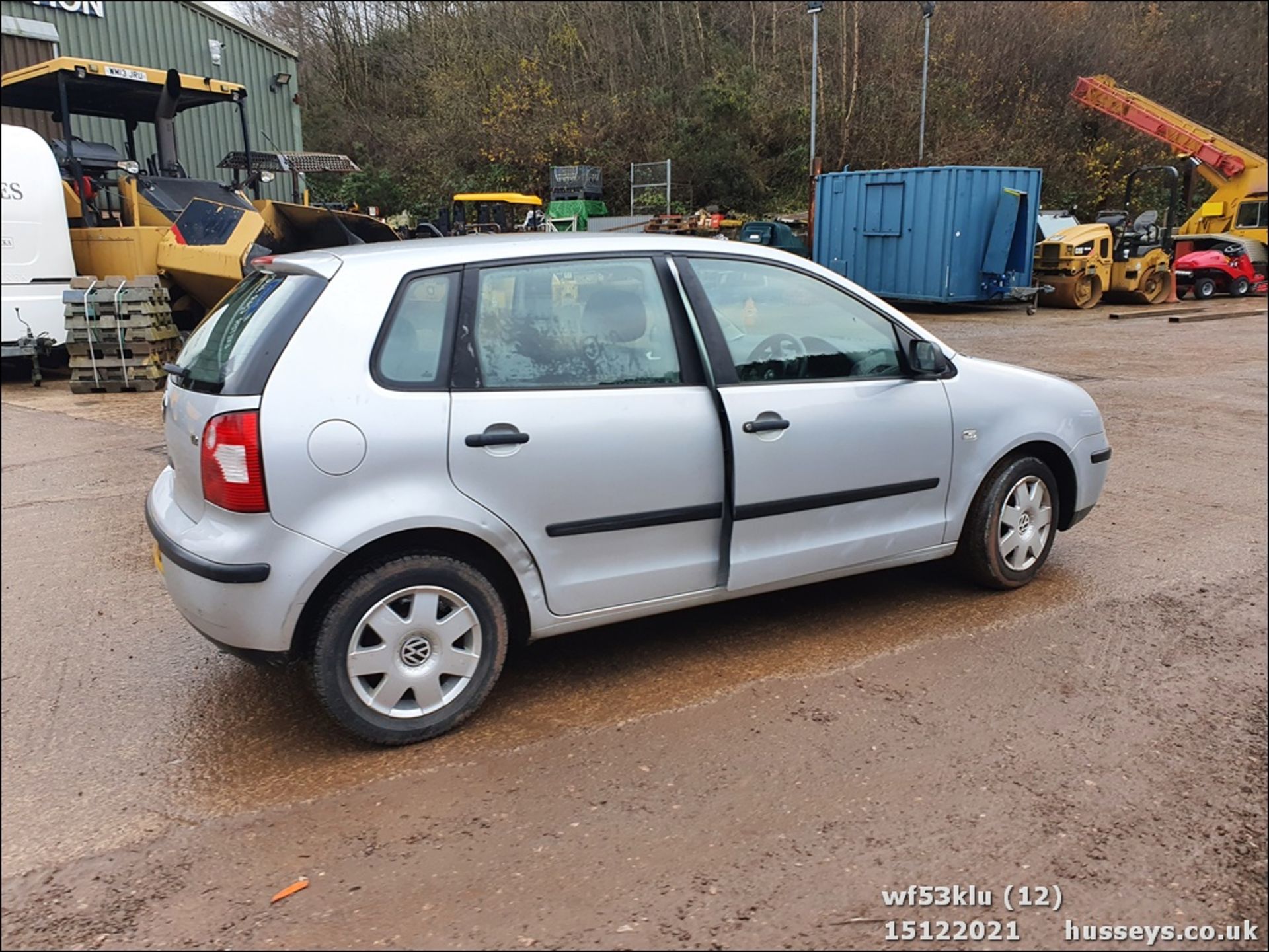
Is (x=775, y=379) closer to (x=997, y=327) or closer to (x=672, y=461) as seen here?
(x=672, y=461)

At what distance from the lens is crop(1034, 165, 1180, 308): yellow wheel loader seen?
19297mm

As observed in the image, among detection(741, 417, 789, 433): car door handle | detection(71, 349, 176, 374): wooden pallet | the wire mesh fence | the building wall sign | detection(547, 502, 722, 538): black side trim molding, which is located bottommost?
detection(71, 349, 176, 374): wooden pallet

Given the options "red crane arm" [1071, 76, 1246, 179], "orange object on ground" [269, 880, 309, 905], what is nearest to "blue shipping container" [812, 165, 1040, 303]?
"red crane arm" [1071, 76, 1246, 179]

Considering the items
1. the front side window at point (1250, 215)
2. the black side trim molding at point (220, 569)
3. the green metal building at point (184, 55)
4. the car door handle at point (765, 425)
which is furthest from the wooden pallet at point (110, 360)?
the front side window at point (1250, 215)

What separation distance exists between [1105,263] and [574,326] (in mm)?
19232

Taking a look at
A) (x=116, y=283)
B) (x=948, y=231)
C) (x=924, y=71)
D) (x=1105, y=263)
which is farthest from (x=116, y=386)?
(x=924, y=71)

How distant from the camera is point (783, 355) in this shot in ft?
12.6

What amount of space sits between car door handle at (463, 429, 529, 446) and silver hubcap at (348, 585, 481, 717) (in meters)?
0.50

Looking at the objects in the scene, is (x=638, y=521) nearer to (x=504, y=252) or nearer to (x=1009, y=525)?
(x=504, y=252)

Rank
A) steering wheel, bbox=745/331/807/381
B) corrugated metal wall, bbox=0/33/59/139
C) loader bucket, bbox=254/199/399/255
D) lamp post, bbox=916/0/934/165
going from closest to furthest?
steering wheel, bbox=745/331/807/381
loader bucket, bbox=254/199/399/255
corrugated metal wall, bbox=0/33/59/139
lamp post, bbox=916/0/934/165

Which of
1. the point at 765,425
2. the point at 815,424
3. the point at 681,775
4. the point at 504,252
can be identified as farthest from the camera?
the point at 815,424

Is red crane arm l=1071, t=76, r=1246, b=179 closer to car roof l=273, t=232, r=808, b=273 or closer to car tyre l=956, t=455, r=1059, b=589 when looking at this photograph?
car tyre l=956, t=455, r=1059, b=589

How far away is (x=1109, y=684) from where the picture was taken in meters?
3.59

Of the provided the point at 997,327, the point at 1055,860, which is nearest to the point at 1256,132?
the point at 997,327
